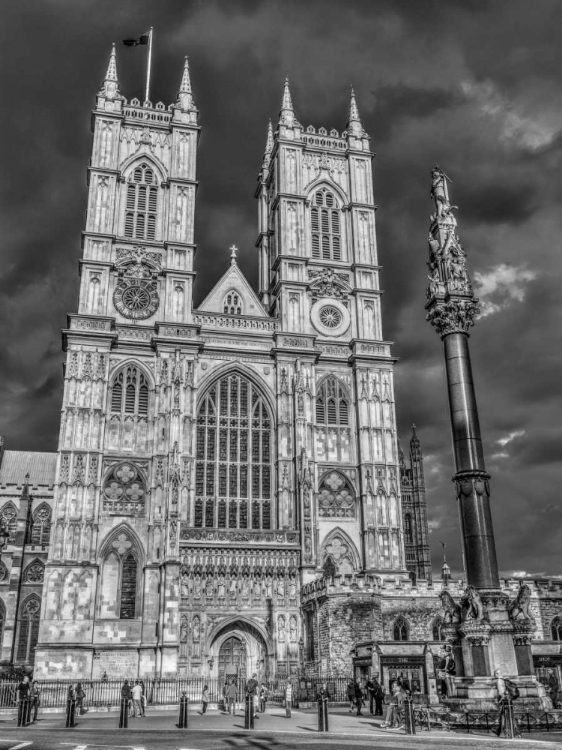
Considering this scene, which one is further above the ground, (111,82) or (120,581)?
(111,82)

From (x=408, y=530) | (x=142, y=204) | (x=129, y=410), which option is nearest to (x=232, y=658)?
(x=129, y=410)

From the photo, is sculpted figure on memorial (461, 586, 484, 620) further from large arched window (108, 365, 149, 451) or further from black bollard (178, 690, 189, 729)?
large arched window (108, 365, 149, 451)

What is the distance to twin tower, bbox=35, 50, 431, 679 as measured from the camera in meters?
36.6

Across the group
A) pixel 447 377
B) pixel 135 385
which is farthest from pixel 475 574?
pixel 135 385

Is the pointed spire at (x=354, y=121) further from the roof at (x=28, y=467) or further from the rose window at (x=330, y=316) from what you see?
the roof at (x=28, y=467)

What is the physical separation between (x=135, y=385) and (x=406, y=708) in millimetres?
28252

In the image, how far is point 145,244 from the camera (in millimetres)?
45000

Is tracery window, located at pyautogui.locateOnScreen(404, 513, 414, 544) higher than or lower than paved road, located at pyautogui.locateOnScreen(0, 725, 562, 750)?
higher

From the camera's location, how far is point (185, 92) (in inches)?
1966

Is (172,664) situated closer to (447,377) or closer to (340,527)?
(340,527)

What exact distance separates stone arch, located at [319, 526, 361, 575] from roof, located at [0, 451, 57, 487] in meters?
30.1

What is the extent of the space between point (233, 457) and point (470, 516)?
23.7m

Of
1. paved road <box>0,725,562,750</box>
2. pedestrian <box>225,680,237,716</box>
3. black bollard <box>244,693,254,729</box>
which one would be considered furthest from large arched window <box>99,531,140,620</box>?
black bollard <box>244,693,254,729</box>

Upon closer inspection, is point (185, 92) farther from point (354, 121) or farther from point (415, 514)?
point (415, 514)
